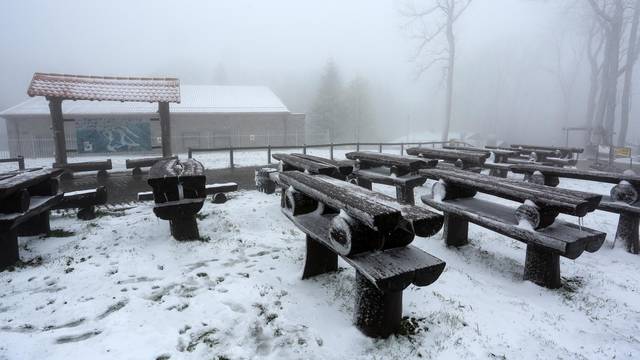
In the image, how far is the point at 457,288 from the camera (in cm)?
384

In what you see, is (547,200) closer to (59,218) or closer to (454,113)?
(59,218)

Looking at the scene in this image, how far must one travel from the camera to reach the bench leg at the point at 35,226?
5504mm

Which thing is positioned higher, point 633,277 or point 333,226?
point 333,226

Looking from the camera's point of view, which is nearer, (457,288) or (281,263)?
(457,288)

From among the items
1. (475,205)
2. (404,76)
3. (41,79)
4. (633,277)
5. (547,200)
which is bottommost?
(633,277)

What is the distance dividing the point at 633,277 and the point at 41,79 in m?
16.0

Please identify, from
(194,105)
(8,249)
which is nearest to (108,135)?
(8,249)

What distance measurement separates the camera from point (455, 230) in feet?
16.9

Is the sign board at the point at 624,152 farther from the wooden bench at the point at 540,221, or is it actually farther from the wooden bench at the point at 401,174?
the wooden bench at the point at 540,221

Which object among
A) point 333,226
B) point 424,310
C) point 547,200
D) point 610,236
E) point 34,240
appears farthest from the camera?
point 610,236

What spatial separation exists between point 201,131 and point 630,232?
2526 cm

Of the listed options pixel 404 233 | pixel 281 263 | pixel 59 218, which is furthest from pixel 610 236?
pixel 59 218

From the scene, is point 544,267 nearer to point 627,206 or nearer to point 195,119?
point 627,206

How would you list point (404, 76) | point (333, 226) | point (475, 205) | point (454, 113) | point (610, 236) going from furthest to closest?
point (404, 76) → point (454, 113) → point (610, 236) → point (475, 205) → point (333, 226)
